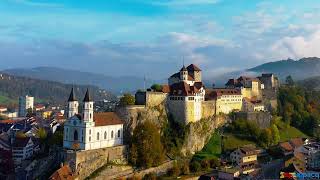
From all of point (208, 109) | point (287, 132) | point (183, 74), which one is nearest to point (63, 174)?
point (208, 109)

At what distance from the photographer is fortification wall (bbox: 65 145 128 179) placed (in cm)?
6669

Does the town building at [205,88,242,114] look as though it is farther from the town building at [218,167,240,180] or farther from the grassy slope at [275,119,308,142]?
the town building at [218,167,240,180]

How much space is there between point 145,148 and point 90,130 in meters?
9.73

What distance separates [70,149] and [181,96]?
24.4 m

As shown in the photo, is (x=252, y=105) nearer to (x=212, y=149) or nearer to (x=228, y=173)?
(x=212, y=149)

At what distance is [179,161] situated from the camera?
80.1 m

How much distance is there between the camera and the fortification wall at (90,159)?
66.7 metres

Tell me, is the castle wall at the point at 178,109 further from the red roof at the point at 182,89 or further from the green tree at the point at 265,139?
the green tree at the point at 265,139

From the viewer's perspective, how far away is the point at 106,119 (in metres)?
73.9

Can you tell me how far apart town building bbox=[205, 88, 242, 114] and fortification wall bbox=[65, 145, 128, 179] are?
27981mm

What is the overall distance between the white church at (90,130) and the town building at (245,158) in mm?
21518

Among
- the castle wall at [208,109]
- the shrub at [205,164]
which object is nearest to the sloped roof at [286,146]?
the castle wall at [208,109]

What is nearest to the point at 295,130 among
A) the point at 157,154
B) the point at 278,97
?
the point at 278,97

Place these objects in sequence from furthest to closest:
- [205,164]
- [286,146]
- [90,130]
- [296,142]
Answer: [296,142], [286,146], [205,164], [90,130]
